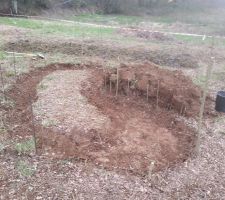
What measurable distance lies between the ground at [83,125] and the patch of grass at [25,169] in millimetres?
15

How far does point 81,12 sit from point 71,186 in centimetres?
1809

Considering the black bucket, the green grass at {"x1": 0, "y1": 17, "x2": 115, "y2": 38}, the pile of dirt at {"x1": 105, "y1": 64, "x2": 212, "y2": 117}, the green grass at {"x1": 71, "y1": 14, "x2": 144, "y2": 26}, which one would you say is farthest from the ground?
the green grass at {"x1": 71, "y1": 14, "x2": 144, "y2": 26}

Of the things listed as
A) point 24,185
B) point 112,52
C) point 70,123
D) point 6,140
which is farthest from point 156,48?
point 24,185

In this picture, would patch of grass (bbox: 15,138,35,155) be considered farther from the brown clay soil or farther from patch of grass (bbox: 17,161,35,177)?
patch of grass (bbox: 17,161,35,177)

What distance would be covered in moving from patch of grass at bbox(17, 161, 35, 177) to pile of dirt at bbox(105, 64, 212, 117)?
3478mm

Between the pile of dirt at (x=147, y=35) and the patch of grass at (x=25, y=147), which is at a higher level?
the pile of dirt at (x=147, y=35)

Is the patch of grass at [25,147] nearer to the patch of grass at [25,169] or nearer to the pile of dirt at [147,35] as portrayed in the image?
the patch of grass at [25,169]

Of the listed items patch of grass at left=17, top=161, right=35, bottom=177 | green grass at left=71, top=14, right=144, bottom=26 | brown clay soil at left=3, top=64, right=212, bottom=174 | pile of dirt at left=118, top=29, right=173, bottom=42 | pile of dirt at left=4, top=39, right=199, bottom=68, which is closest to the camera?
patch of grass at left=17, top=161, right=35, bottom=177

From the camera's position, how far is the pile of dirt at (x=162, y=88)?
7.65m

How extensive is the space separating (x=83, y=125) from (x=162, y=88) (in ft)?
8.45

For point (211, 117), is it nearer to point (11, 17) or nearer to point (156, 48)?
point (156, 48)

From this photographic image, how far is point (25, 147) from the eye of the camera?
577 cm

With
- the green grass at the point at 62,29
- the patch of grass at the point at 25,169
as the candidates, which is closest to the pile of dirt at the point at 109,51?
the green grass at the point at 62,29

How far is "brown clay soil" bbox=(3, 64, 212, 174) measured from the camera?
5672 millimetres
